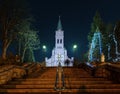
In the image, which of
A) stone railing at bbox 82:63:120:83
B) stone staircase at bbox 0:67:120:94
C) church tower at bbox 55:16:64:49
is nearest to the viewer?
stone staircase at bbox 0:67:120:94

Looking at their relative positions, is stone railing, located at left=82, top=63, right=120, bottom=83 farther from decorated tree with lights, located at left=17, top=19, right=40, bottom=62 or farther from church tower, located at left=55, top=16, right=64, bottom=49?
church tower, located at left=55, top=16, right=64, bottom=49

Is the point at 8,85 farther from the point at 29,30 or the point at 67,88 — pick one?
the point at 29,30

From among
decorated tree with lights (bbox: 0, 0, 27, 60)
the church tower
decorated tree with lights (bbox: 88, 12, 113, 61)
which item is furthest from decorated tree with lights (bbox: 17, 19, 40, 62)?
the church tower

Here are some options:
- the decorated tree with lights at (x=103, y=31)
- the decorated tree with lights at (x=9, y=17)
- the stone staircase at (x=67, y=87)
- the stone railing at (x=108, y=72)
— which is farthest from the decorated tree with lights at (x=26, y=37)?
the stone staircase at (x=67, y=87)

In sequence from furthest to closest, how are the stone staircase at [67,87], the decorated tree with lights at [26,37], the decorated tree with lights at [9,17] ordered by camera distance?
the decorated tree with lights at [26,37], the decorated tree with lights at [9,17], the stone staircase at [67,87]

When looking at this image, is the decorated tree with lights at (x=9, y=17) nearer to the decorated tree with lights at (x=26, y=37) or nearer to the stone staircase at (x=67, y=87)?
the decorated tree with lights at (x=26, y=37)

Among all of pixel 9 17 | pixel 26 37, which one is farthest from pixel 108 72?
pixel 26 37

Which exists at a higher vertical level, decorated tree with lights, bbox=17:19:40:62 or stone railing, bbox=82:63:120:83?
decorated tree with lights, bbox=17:19:40:62

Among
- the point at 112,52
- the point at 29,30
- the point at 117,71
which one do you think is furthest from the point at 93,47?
the point at 117,71

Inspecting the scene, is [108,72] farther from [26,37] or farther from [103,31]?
[103,31]

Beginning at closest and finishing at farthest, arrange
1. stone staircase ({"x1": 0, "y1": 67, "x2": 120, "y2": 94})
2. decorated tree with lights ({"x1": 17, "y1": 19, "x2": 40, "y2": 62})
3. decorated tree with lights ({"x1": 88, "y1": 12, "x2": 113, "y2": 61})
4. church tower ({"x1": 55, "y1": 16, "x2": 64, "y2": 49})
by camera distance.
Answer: stone staircase ({"x1": 0, "y1": 67, "x2": 120, "y2": 94}) → decorated tree with lights ({"x1": 17, "y1": 19, "x2": 40, "y2": 62}) → decorated tree with lights ({"x1": 88, "y1": 12, "x2": 113, "y2": 61}) → church tower ({"x1": 55, "y1": 16, "x2": 64, "y2": 49})

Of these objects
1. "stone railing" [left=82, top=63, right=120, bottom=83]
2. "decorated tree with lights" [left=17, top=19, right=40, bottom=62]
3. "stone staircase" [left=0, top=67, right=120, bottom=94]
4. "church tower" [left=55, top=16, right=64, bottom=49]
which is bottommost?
"stone staircase" [left=0, top=67, right=120, bottom=94]

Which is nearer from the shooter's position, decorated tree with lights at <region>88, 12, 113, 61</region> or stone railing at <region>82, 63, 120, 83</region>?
stone railing at <region>82, 63, 120, 83</region>

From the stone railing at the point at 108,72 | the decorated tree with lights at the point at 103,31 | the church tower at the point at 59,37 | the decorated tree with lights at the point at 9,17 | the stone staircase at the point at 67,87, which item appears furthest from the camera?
the church tower at the point at 59,37
